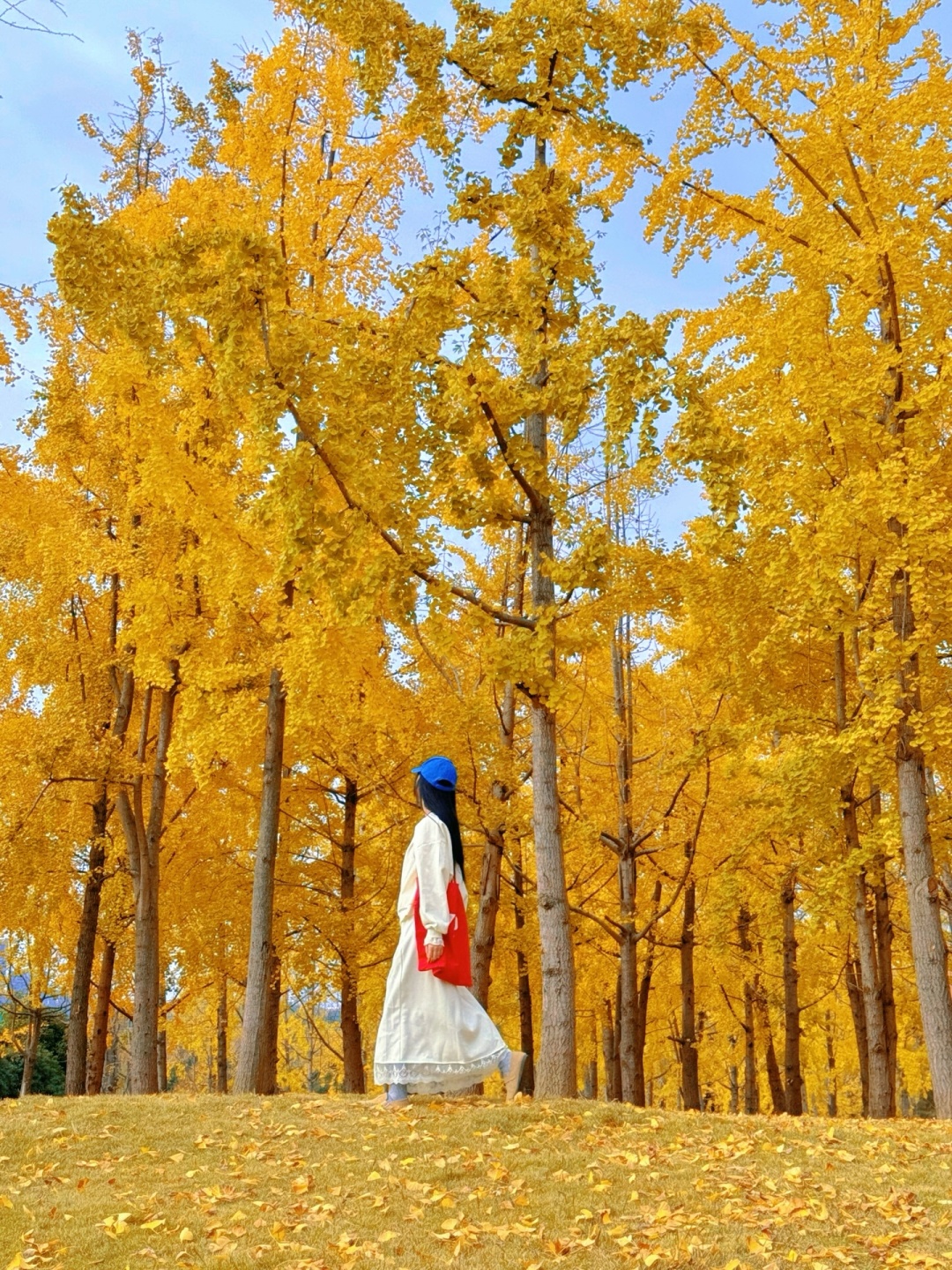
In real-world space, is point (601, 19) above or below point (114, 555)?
above

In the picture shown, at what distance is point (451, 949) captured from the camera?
599cm

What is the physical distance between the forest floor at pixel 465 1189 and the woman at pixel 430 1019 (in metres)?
0.20

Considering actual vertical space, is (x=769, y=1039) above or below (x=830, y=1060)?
above

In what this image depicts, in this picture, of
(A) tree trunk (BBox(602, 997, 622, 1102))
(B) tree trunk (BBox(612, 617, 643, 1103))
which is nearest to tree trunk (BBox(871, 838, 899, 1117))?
(B) tree trunk (BBox(612, 617, 643, 1103))

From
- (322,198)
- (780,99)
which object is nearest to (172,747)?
(322,198)

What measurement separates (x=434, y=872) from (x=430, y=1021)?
82 centimetres

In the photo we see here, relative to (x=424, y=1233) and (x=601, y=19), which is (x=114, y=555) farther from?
(x=424, y=1233)

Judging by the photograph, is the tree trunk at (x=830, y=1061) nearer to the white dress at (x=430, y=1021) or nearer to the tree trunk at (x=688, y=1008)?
the tree trunk at (x=688, y=1008)

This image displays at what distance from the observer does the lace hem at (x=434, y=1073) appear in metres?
5.88

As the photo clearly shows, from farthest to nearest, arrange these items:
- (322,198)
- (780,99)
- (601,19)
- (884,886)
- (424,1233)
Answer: (884,886) → (322,198) → (780,99) → (601,19) → (424,1233)

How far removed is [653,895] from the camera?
46.9 feet

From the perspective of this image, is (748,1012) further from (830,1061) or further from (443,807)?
(443,807)

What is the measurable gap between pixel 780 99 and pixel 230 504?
576cm

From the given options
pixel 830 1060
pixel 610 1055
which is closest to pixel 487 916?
pixel 610 1055
